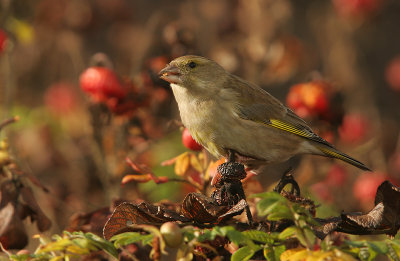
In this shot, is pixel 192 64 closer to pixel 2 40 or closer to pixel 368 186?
pixel 2 40

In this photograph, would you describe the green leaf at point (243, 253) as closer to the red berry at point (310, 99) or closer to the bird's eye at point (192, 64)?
the bird's eye at point (192, 64)

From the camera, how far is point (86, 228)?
2742 mm

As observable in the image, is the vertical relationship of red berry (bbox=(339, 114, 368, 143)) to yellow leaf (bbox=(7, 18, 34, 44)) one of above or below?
below

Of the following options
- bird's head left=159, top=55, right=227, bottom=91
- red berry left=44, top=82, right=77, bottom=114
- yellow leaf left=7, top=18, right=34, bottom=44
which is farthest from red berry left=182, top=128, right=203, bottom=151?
red berry left=44, top=82, right=77, bottom=114

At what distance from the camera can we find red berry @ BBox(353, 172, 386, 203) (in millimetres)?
5076

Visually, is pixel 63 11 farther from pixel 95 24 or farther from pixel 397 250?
pixel 397 250

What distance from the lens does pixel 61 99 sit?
690 centimetres

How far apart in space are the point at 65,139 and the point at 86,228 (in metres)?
3.84

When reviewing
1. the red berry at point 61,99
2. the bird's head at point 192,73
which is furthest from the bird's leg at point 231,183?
the red berry at point 61,99

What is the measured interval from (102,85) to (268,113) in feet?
3.87

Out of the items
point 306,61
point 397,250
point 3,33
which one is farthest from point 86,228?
point 306,61

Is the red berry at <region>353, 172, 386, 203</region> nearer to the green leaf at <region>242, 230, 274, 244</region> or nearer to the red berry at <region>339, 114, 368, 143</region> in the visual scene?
the red berry at <region>339, 114, 368, 143</region>

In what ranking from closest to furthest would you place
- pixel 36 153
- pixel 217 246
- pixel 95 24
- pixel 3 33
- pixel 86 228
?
pixel 217 246, pixel 86 228, pixel 3 33, pixel 36 153, pixel 95 24

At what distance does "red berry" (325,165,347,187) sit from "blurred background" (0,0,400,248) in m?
0.01
